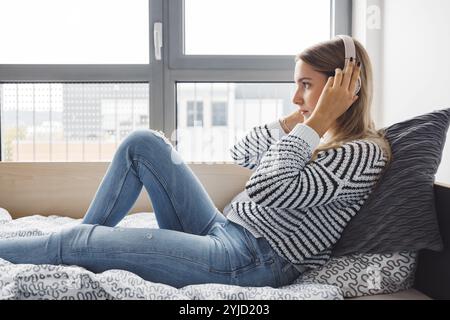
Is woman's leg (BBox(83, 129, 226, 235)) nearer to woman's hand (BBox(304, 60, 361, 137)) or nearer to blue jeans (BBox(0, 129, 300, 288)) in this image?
blue jeans (BBox(0, 129, 300, 288))

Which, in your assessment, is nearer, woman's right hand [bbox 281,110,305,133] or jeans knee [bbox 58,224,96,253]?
jeans knee [bbox 58,224,96,253]

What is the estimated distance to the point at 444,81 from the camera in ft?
4.15

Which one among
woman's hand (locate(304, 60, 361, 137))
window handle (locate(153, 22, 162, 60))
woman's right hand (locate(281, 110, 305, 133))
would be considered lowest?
woman's right hand (locate(281, 110, 305, 133))

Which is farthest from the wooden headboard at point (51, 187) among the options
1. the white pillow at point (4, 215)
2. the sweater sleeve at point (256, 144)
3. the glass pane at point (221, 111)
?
the glass pane at point (221, 111)

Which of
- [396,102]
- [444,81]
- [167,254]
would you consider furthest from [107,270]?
[396,102]

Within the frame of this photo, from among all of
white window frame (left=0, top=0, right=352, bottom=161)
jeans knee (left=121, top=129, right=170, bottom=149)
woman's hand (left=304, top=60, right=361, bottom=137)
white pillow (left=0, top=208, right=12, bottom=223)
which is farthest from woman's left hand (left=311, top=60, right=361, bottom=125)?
white pillow (left=0, top=208, right=12, bottom=223)

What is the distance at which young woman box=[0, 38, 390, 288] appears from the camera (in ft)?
2.82

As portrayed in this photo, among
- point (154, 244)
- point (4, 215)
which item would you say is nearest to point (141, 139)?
point (154, 244)

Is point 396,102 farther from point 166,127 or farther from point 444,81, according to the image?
point 166,127

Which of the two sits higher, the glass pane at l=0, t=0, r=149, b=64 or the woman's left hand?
the glass pane at l=0, t=0, r=149, b=64

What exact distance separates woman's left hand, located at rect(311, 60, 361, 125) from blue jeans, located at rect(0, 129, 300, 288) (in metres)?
0.31

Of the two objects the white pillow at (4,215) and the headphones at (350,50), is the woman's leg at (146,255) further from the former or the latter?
the white pillow at (4,215)

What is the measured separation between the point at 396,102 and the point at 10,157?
179 centimetres
